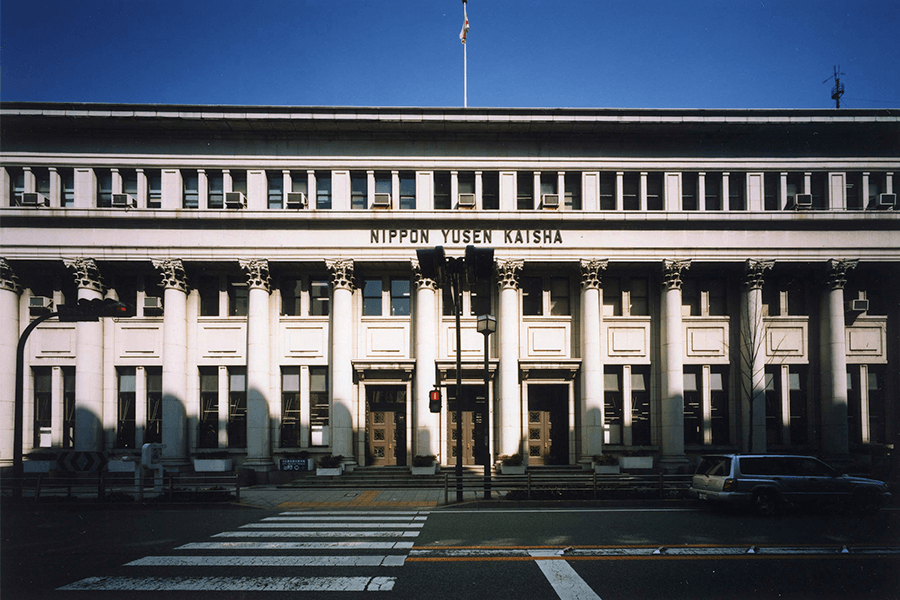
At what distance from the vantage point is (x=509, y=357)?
26.0 m

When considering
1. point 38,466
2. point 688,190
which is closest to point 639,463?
point 688,190

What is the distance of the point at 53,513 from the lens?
16.2m

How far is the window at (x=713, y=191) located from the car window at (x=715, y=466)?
1454cm

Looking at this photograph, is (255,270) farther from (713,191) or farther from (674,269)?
(713,191)

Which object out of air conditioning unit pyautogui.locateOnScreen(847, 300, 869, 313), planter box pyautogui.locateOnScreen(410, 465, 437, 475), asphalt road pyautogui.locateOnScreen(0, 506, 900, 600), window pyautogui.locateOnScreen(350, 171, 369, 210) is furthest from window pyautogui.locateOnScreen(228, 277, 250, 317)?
air conditioning unit pyautogui.locateOnScreen(847, 300, 869, 313)

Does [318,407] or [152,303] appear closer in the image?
[152,303]

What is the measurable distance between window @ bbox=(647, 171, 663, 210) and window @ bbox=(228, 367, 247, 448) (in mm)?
20688

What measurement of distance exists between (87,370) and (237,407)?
6.59m

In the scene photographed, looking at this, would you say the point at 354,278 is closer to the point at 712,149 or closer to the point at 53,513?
the point at 53,513

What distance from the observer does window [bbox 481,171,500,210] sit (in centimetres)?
2728

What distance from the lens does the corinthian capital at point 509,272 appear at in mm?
26234

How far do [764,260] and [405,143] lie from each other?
57.0 feet

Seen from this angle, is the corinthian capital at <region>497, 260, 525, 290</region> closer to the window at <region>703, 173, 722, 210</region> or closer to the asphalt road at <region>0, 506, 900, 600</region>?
the window at <region>703, 173, 722, 210</region>

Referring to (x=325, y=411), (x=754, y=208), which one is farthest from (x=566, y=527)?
(x=754, y=208)
